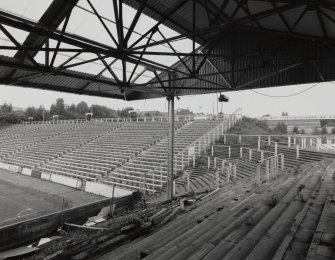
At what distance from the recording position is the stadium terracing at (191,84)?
4070 millimetres

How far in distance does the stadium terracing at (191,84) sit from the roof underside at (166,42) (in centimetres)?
4

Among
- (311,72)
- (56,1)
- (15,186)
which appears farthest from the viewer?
(15,186)

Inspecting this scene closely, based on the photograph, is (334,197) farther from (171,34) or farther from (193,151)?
(193,151)

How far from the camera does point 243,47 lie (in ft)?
32.5

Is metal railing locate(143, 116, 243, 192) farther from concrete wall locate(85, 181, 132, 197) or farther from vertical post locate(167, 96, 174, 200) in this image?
vertical post locate(167, 96, 174, 200)

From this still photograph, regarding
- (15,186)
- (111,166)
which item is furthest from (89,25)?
(15,186)

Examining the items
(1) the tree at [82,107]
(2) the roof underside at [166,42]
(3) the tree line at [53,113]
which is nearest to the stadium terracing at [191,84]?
(2) the roof underside at [166,42]

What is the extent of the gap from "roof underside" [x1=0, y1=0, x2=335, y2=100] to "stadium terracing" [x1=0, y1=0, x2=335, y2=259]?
0.04 meters

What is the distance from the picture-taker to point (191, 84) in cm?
1243

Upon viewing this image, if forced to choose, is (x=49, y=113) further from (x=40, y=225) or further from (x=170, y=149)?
(x=40, y=225)

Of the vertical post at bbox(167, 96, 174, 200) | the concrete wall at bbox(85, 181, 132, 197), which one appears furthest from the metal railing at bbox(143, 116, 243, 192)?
the vertical post at bbox(167, 96, 174, 200)

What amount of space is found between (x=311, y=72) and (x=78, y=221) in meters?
10.2

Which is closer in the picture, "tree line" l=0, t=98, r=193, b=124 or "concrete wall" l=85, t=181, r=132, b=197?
"concrete wall" l=85, t=181, r=132, b=197

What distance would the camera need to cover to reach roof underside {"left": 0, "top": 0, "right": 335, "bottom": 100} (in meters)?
6.43
